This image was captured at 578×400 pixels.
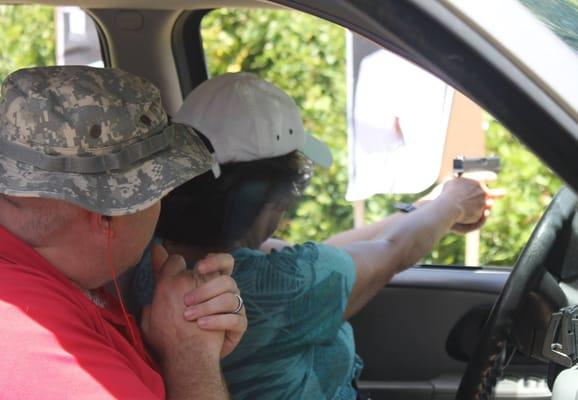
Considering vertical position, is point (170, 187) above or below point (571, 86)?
below

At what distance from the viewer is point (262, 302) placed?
202cm

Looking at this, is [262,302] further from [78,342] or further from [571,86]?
[571,86]

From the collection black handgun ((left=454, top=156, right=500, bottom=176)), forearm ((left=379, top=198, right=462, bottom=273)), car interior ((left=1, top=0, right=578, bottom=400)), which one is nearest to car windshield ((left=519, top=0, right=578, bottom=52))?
car interior ((left=1, top=0, right=578, bottom=400))

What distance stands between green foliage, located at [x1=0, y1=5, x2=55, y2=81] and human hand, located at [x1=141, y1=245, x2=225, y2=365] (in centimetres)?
527

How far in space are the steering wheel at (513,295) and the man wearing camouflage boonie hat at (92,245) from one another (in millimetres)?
697

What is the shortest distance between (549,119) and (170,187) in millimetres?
684

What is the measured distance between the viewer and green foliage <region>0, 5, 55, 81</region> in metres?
6.75

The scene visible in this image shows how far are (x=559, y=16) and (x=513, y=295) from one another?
3.09 feet

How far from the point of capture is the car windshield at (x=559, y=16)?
48.7 inches

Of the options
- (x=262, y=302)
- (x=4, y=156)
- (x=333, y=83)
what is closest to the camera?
(x=4, y=156)

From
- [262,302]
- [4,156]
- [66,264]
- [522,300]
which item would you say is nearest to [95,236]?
[66,264]

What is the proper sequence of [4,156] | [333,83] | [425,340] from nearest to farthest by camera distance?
[4,156] → [425,340] → [333,83]

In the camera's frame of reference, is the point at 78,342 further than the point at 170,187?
No

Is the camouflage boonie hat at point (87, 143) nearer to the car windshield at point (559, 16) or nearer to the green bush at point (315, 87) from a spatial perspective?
the car windshield at point (559, 16)
